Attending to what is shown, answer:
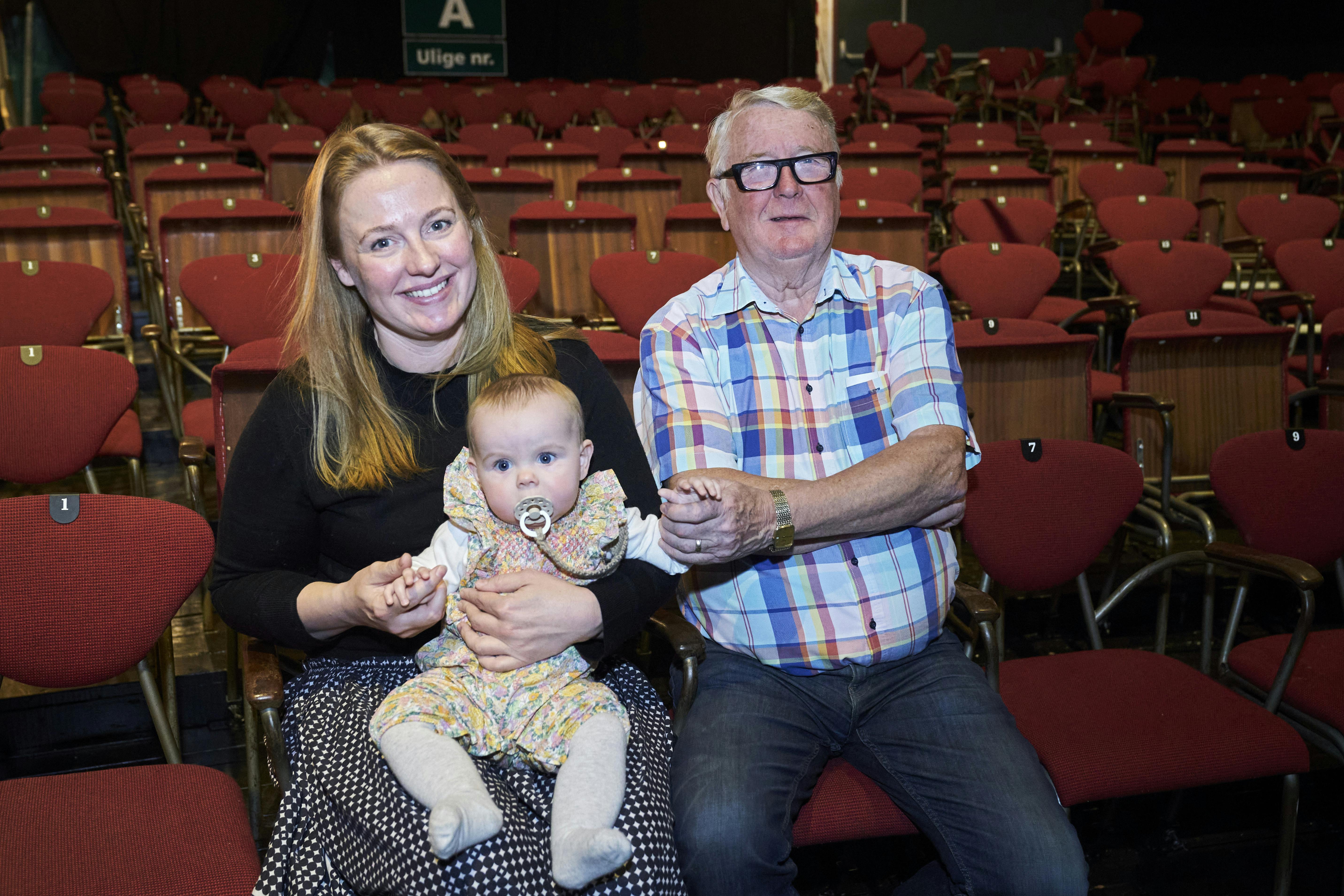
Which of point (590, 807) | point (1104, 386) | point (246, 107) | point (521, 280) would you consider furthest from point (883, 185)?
point (246, 107)

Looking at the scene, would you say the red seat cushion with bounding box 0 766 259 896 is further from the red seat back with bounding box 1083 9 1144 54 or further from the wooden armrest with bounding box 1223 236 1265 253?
the red seat back with bounding box 1083 9 1144 54

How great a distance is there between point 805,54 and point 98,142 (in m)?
8.46

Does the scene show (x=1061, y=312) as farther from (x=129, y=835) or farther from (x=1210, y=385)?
(x=129, y=835)

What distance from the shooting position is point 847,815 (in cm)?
152

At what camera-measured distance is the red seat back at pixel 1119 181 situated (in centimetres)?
568

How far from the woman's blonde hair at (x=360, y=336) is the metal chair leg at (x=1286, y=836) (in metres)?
1.44

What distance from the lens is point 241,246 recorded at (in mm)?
3660

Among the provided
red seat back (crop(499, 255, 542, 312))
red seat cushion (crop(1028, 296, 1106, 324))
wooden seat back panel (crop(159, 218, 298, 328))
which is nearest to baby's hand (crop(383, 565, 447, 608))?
red seat back (crop(499, 255, 542, 312))

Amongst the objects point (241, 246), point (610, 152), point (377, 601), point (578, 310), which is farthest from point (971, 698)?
point (610, 152)

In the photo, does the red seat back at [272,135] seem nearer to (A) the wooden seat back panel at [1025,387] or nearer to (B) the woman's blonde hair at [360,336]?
(A) the wooden seat back panel at [1025,387]

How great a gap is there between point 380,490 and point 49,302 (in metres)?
2.15

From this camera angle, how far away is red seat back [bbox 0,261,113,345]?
3.02 m

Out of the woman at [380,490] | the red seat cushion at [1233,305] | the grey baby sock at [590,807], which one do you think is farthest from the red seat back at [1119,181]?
the grey baby sock at [590,807]

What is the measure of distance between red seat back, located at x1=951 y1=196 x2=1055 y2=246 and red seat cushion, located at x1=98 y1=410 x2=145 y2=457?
3.53 metres
